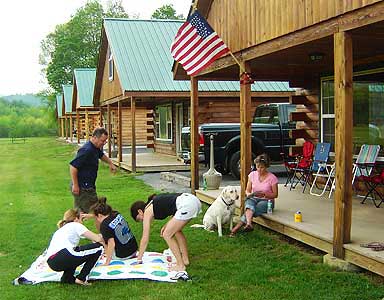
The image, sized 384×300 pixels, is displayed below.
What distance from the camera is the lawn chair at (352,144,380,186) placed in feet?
30.0

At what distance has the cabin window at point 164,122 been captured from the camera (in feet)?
74.7

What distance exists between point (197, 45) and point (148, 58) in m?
10.7

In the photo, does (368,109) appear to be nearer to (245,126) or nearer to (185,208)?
(245,126)

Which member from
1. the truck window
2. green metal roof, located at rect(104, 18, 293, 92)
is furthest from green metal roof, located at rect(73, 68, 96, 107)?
the truck window

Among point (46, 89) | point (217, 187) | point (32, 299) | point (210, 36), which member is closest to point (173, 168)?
point (217, 187)

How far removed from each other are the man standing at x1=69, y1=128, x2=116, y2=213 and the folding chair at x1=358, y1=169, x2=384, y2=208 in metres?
4.13

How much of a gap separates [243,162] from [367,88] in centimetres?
304

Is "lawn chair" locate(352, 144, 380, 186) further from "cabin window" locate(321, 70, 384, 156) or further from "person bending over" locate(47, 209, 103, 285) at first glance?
"person bending over" locate(47, 209, 103, 285)

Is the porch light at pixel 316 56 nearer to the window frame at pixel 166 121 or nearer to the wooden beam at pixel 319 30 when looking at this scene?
the wooden beam at pixel 319 30

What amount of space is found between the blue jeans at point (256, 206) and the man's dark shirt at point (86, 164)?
227 cm

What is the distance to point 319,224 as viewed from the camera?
7441 millimetres

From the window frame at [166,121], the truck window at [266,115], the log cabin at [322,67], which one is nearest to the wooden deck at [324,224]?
the log cabin at [322,67]

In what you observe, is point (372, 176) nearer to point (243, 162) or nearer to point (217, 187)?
point (243, 162)

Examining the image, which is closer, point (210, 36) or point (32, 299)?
point (32, 299)
